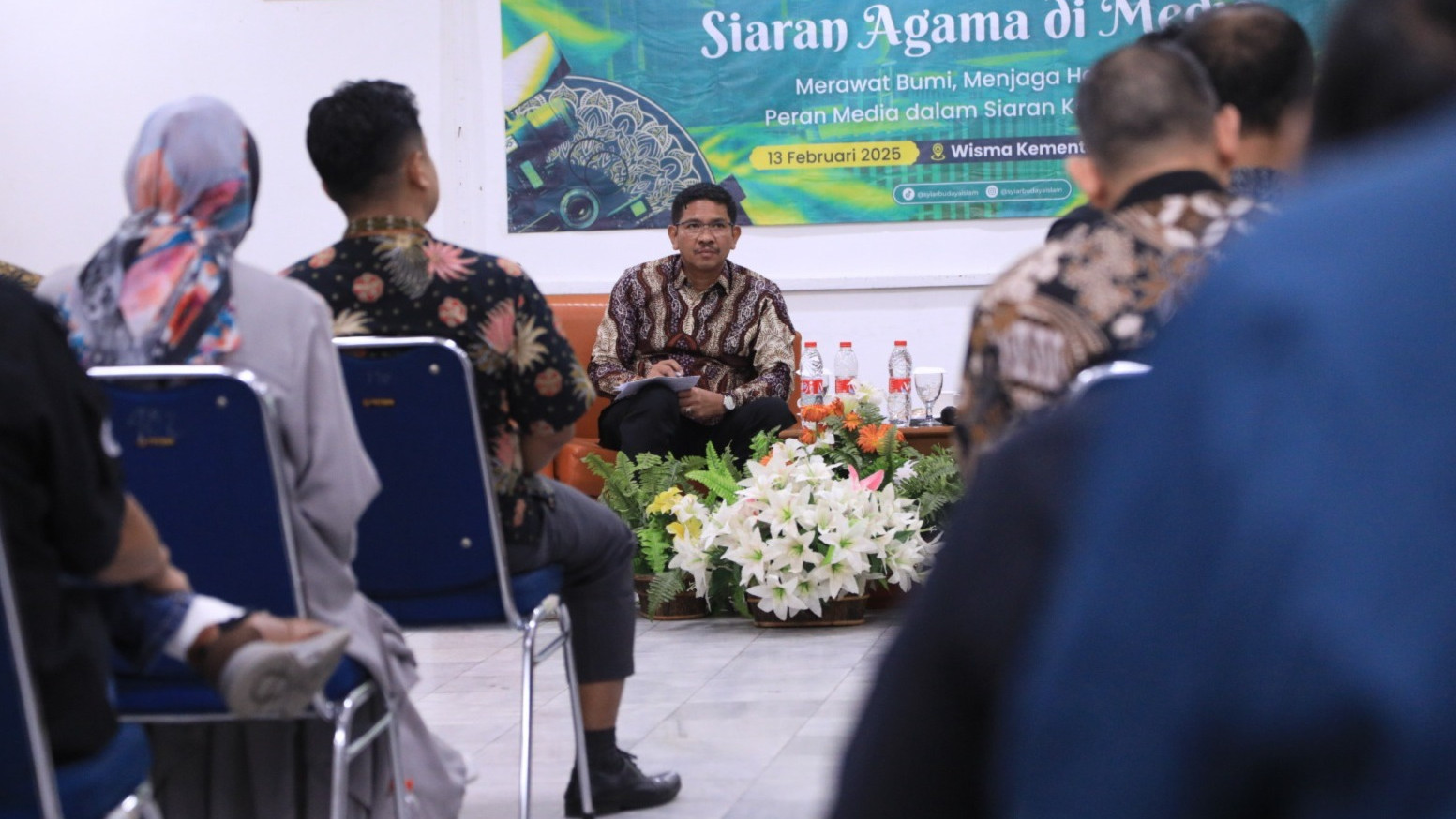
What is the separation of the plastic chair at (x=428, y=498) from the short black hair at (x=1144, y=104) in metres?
0.86

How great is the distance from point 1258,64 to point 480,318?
3.58ft

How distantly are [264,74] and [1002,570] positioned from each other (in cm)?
691

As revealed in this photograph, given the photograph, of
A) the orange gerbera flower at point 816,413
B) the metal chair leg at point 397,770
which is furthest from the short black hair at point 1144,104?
Result: the orange gerbera flower at point 816,413

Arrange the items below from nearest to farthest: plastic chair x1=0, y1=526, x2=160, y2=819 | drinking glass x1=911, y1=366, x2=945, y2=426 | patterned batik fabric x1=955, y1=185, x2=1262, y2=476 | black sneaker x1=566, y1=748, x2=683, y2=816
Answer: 1. plastic chair x1=0, y1=526, x2=160, y2=819
2. patterned batik fabric x1=955, y1=185, x2=1262, y2=476
3. black sneaker x1=566, y1=748, x2=683, y2=816
4. drinking glass x1=911, y1=366, x2=945, y2=426

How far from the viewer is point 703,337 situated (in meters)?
4.89

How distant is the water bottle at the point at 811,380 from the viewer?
5.11 m

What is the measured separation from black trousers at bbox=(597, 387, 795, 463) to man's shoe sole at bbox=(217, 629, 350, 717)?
2980mm

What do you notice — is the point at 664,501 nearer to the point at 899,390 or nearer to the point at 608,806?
the point at 899,390

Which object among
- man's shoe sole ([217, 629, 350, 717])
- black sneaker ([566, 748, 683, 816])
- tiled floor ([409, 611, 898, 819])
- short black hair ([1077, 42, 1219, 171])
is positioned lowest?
tiled floor ([409, 611, 898, 819])

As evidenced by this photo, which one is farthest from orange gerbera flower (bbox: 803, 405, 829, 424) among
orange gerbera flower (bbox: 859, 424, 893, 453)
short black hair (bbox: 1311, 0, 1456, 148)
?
short black hair (bbox: 1311, 0, 1456, 148)

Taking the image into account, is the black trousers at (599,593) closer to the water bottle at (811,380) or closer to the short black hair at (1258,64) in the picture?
the short black hair at (1258,64)

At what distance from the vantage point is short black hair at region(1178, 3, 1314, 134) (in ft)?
6.38

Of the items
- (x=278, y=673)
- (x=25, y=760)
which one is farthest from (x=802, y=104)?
(x=25, y=760)

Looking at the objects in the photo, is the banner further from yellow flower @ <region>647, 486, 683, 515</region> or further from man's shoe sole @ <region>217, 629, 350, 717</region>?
man's shoe sole @ <region>217, 629, 350, 717</region>
